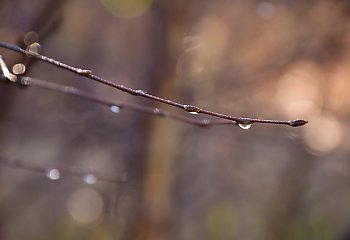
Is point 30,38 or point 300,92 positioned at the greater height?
point 300,92

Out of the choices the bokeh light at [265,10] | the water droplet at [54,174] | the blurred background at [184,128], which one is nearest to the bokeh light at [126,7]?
the blurred background at [184,128]

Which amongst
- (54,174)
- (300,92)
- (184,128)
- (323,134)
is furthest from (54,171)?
(323,134)

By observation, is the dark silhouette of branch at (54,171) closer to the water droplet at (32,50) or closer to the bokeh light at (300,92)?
the water droplet at (32,50)

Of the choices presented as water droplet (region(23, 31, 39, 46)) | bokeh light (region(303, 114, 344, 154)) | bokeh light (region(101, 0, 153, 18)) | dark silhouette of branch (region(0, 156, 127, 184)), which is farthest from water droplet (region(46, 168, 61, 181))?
bokeh light (region(303, 114, 344, 154))

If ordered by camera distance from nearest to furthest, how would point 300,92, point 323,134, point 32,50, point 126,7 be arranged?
point 32,50 < point 300,92 < point 323,134 < point 126,7

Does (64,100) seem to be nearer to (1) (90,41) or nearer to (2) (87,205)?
(1) (90,41)

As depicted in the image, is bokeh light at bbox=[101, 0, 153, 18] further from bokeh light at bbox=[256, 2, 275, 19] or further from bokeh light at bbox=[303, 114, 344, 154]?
bokeh light at bbox=[303, 114, 344, 154]

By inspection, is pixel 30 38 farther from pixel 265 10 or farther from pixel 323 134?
pixel 323 134
